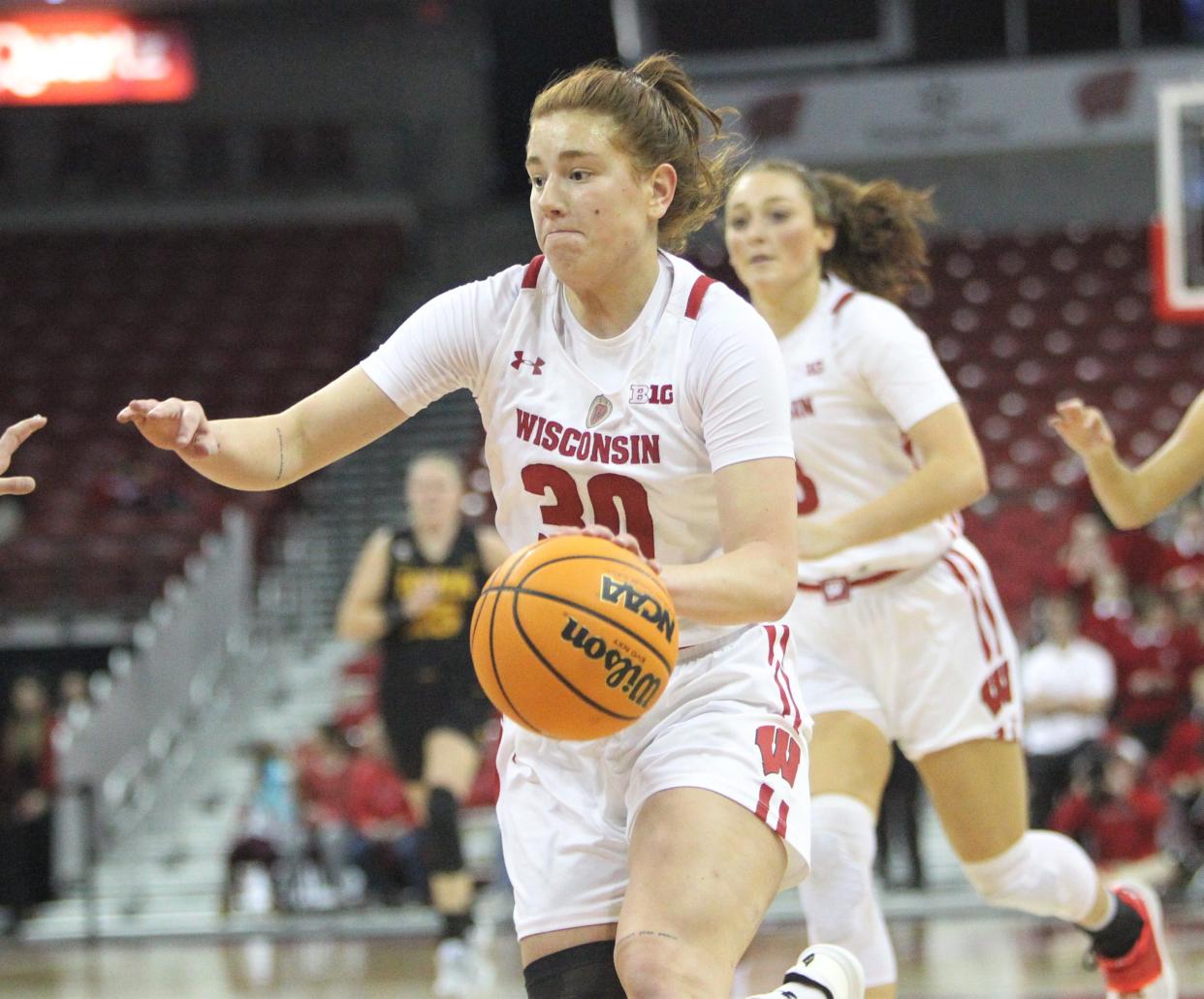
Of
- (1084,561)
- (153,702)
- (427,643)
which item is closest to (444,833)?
(427,643)

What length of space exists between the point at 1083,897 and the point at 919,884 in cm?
514

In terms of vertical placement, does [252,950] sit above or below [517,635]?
below

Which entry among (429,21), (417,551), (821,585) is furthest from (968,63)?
(821,585)

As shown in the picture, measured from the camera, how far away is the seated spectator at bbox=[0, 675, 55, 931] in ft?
34.7

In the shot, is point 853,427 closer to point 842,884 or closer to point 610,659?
point 842,884

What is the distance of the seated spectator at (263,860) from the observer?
415 inches

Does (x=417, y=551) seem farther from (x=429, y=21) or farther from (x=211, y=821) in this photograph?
(x=429, y=21)

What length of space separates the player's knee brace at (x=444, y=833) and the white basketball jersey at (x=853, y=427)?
9.87ft

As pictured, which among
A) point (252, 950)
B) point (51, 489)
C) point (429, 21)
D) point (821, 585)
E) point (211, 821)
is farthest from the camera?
point (429, 21)

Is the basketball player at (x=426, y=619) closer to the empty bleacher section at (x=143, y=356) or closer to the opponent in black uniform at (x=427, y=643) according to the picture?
the opponent in black uniform at (x=427, y=643)

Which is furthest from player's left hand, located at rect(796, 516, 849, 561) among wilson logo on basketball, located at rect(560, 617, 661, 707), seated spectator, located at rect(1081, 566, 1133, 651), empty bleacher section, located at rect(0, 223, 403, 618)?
empty bleacher section, located at rect(0, 223, 403, 618)

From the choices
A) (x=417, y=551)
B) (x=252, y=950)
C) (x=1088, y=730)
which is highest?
(x=417, y=551)

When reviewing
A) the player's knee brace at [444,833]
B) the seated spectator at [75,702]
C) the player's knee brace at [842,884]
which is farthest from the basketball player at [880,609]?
the seated spectator at [75,702]

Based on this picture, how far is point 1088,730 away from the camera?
9695 millimetres
